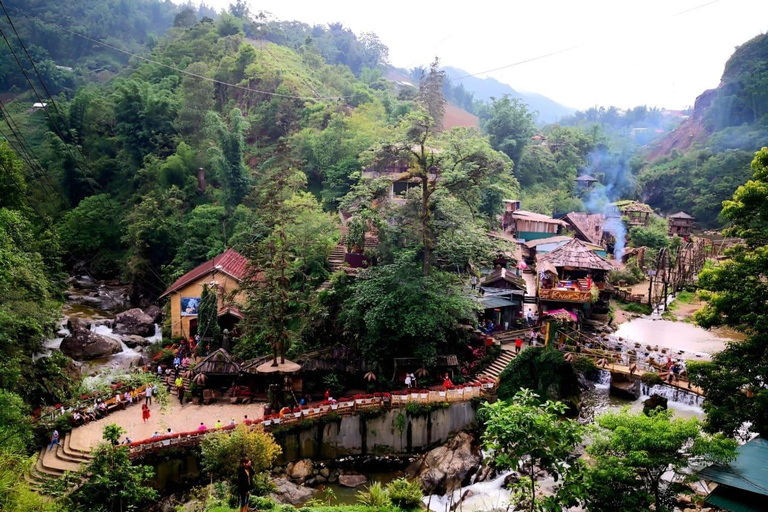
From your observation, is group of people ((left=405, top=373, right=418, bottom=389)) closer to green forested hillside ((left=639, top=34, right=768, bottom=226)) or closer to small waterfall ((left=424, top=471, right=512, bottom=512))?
small waterfall ((left=424, top=471, right=512, bottom=512))

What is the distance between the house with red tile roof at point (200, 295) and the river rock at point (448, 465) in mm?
12880

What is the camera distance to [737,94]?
246 feet

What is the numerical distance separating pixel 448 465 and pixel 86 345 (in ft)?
70.9

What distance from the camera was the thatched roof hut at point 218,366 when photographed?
72.6ft

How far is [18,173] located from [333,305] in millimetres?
19767

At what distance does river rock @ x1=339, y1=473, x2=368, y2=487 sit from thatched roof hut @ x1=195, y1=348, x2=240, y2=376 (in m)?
6.53

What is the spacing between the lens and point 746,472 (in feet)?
41.0

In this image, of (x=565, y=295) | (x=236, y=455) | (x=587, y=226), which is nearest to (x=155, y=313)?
(x=236, y=455)

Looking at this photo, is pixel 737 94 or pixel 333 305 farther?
pixel 737 94

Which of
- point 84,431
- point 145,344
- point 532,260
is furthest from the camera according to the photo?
point 532,260

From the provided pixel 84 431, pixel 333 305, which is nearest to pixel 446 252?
pixel 333 305

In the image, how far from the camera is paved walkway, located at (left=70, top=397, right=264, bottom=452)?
770 inches

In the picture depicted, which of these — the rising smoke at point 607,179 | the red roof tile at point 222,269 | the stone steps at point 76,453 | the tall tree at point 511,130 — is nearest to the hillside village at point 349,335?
the red roof tile at point 222,269

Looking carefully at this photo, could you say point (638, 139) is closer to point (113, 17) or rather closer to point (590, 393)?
point (590, 393)
